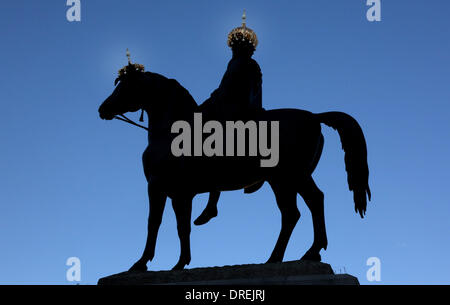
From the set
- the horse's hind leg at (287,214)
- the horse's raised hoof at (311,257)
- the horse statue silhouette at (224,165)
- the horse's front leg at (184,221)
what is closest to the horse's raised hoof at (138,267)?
the horse statue silhouette at (224,165)

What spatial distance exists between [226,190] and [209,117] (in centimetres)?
140

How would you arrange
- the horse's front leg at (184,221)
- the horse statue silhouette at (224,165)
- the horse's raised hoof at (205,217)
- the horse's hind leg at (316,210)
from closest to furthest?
1. the horse's hind leg at (316,210)
2. the horse statue silhouette at (224,165)
3. the horse's front leg at (184,221)
4. the horse's raised hoof at (205,217)

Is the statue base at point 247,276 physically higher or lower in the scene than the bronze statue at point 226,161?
lower

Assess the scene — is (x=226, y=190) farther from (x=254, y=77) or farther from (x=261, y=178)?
(x=254, y=77)

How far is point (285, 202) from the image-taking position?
37.7ft

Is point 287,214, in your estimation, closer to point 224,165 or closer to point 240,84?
point 224,165

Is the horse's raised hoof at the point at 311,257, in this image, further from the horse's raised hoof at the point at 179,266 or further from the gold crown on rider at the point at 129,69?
the gold crown on rider at the point at 129,69

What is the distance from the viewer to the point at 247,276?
1073cm

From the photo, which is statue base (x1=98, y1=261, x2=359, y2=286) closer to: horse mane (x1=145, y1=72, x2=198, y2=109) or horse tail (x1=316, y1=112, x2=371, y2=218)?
horse tail (x1=316, y1=112, x2=371, y2=218)

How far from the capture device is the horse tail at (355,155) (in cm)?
1109

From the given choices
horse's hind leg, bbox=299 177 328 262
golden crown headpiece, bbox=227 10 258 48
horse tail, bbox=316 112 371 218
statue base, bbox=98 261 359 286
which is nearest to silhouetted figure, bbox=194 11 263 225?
golden crown headpiece, bbox=227 10 258 48

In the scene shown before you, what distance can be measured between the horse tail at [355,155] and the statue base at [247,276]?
1369 mm

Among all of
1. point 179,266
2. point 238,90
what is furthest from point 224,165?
point 179,266
